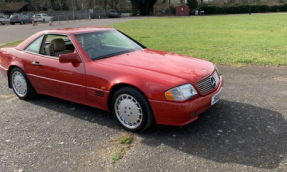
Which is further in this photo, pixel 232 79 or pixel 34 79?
pixel 232 79

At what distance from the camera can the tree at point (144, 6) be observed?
193 feet

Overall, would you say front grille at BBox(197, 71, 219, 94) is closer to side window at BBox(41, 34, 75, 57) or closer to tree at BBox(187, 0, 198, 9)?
side window at BBox(41, 34, 75, 57)

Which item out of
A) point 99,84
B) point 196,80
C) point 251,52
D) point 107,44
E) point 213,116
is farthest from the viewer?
point 251,52

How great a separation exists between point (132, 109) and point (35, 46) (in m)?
2.51

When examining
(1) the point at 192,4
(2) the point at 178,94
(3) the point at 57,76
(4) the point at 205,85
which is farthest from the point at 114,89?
(1) the point at 192,4

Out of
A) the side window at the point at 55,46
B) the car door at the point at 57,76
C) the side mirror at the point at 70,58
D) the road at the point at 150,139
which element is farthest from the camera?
the side window at the point at 55,46

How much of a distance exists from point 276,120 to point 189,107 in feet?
5.20

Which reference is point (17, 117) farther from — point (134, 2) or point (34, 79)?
point (134, 2)

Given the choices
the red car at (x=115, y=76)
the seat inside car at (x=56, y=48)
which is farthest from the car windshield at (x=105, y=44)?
the seat inside car at (x=56, y=48)

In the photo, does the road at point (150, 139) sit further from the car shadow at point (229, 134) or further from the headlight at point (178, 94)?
the headlight at point (178, 94)

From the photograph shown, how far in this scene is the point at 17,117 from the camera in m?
4.28

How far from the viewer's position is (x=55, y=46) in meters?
4.64

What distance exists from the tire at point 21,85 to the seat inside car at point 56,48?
73 centimetres

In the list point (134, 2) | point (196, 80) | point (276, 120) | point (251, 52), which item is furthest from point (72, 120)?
point (134, 2)
